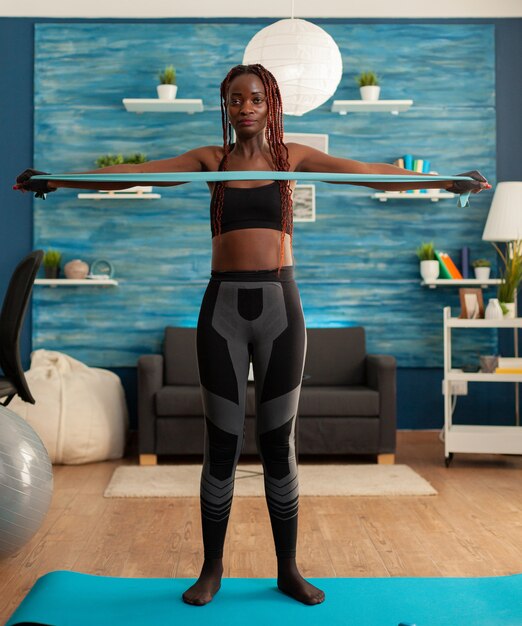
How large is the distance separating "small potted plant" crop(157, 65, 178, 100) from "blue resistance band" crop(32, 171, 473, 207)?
3045 mm

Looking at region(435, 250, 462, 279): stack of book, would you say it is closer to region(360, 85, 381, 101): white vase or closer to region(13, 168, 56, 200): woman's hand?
region(360, 85, 381, 101): white vase

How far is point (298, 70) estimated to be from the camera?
3.45 meters

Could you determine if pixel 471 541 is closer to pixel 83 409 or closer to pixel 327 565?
pixel 327 565

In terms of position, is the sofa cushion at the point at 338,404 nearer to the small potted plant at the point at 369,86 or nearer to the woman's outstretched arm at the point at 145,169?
the small potted plant at the point at 369,86

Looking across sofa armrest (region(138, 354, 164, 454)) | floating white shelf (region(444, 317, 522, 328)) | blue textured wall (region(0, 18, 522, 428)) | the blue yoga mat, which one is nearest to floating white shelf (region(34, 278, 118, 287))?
blue textured wall (region(0, 18, 522, 428))

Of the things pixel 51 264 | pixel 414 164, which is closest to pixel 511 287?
pixel 414 164

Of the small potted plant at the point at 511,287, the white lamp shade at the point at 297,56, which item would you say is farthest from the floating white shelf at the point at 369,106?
the white lamp shade at the point at 297,56

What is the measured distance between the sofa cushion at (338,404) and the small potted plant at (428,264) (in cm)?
102

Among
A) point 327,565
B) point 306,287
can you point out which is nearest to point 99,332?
point 306,287

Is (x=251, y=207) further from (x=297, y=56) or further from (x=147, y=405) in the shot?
(x=147, y=405)

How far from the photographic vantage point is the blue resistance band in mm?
2191

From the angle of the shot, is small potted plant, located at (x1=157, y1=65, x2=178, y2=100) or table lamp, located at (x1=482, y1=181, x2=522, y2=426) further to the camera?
small potted plant, located at (x1=157, y1=65, x2=178, y2=100)

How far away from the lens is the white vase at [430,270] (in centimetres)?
529

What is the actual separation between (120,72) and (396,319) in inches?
102
